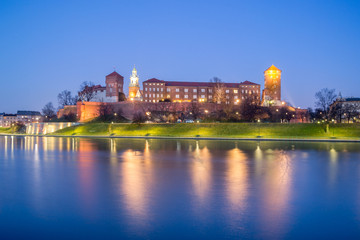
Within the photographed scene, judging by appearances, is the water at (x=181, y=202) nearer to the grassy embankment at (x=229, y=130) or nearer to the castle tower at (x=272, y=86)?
the grassy embankment at (x=229, y=130)

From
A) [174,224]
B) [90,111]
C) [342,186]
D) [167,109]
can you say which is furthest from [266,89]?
[174,224]

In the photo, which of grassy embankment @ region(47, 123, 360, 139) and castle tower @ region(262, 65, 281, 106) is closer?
grassy embankment @ region(47, 123, 360, 139)

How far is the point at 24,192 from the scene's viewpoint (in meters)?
9.76

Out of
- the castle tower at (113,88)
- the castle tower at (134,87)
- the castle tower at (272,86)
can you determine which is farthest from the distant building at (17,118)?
the castle tower at (272,86)

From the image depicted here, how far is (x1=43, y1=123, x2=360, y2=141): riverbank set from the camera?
35716 millimetres

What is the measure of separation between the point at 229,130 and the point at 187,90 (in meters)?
44.7

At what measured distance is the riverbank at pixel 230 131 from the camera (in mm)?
35716

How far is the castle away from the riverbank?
30.8m

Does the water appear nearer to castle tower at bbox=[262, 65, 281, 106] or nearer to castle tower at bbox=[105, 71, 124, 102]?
castle tower at bbox=[105, 71, 124, 102]

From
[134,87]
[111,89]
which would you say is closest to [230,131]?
[134,87]

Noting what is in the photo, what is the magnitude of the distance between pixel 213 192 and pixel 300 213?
8.77 ft

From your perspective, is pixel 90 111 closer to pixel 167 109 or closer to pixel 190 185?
pixel 167 109

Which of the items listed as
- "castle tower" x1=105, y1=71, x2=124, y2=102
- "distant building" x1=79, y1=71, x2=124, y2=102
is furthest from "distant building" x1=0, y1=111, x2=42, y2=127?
"castle tower" x1=105, y1=71, x2=124, y2=102

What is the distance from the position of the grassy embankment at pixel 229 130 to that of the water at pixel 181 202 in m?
23.3
